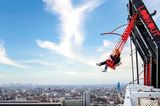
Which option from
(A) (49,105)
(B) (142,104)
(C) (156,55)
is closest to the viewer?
(B) (142,104)

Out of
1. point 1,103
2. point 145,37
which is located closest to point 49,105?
point 1,103

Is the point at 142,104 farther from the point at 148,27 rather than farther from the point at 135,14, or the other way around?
the point at 135,14

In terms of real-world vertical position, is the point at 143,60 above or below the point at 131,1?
below

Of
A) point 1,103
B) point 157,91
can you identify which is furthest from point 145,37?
point 1,103

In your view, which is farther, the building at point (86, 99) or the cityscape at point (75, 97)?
the cityscape at point (75, 97)

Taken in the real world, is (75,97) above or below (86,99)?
below

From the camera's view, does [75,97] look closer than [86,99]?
No

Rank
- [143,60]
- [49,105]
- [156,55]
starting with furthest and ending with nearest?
1. [49,105]
2. [143,60]
3. [156,55]

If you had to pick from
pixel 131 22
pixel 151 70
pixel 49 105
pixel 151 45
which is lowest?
pixel 49 105

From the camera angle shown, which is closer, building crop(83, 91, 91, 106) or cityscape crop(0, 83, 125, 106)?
building crop(83, 91, 91, 106)

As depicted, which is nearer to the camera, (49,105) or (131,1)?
(131,1)
